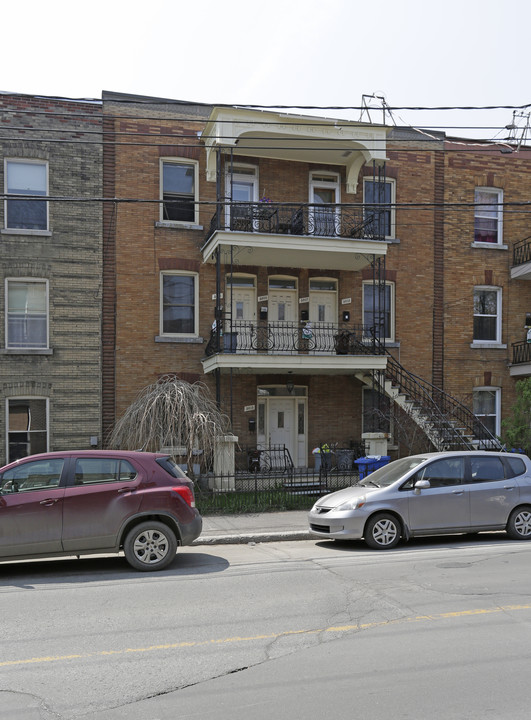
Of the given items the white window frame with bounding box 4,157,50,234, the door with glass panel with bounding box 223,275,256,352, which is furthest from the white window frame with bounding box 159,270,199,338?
the white window frame with bounding box 4,157,50,234

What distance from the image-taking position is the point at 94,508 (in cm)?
934

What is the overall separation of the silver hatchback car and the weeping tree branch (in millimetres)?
5225

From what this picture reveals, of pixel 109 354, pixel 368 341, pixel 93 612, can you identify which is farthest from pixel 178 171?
pixel 93 612

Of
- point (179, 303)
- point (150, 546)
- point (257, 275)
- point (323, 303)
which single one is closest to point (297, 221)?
point (257, 275)

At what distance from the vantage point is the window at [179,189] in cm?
1928

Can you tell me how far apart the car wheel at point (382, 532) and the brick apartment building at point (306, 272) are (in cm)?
720

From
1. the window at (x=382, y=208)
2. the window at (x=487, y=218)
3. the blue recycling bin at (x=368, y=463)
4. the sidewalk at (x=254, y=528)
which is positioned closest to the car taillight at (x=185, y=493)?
the sidewalk at (x=254, y=528)

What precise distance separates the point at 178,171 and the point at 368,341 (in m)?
7.16

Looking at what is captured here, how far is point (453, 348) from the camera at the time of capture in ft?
69.8

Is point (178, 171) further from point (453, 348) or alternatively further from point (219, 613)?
point (219, 613)

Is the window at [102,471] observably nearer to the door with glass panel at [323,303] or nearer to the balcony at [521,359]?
the door with glass panel at [323,303]

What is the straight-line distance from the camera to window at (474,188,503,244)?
21.9 metres

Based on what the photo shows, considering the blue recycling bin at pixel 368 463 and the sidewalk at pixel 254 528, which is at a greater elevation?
the blue recycling bin at pixel 368 463

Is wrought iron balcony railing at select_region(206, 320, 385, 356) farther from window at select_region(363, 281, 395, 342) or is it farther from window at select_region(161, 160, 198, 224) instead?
window at select_region(161, 160, 198, 224)
